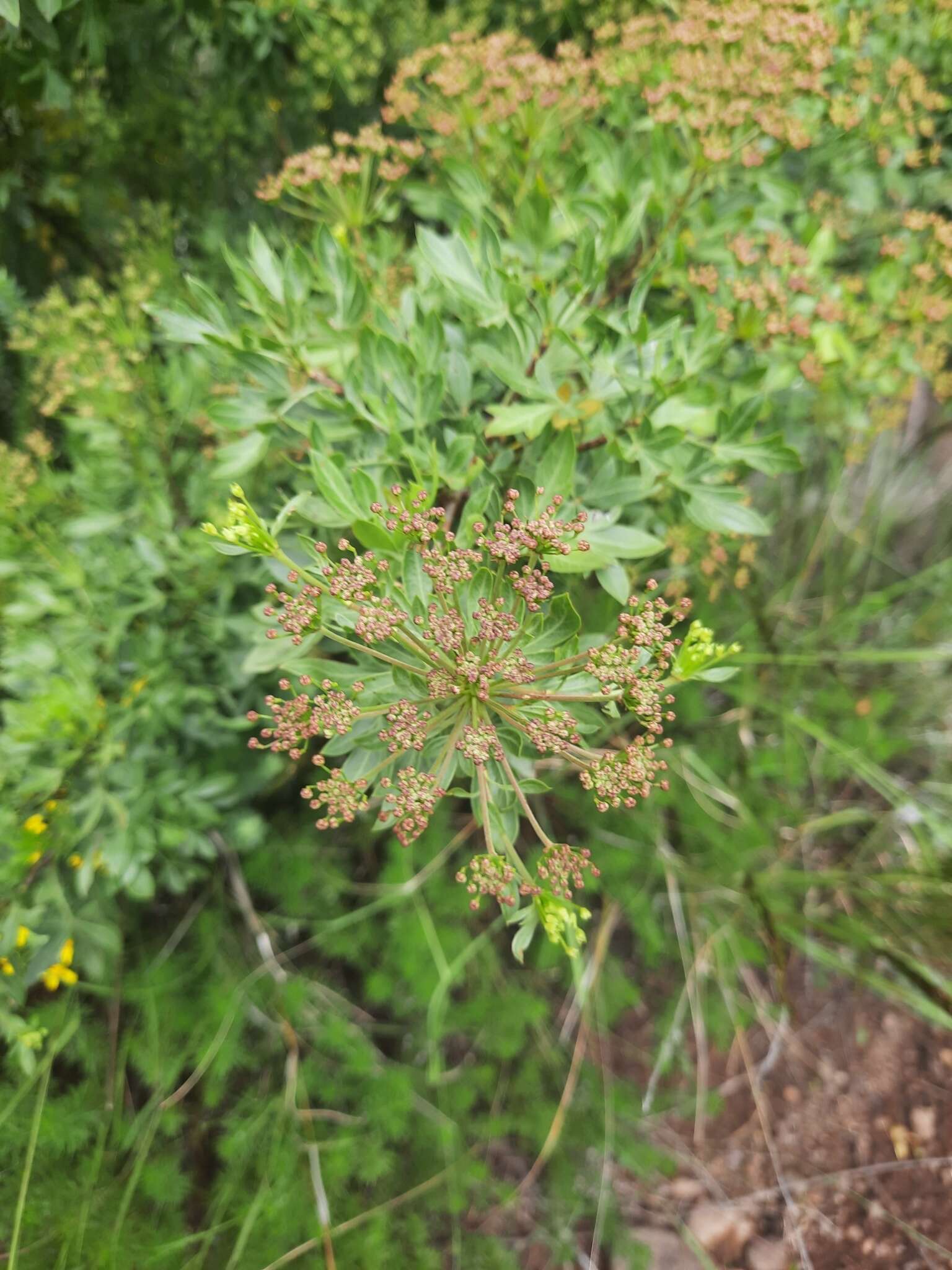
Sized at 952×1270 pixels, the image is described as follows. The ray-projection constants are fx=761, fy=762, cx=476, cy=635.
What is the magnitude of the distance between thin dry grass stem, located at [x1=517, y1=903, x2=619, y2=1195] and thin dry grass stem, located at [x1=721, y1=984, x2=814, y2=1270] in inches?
12.4

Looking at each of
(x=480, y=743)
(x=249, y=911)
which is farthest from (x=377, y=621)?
(x=249, y=911)

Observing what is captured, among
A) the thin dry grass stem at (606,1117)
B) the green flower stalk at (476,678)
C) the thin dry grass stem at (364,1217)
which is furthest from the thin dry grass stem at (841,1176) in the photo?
the green flower stalk at (476,678)

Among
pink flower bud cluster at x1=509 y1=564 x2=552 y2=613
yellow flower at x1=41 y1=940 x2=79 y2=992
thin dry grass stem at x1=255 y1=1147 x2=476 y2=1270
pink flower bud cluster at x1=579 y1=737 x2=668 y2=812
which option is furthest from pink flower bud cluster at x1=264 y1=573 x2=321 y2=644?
thin dry grass stem at x1=255 y1=1147 x2=476 y2=1270

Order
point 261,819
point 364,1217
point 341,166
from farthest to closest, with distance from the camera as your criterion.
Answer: point 261,819 → point 364,1217 → point 341,166

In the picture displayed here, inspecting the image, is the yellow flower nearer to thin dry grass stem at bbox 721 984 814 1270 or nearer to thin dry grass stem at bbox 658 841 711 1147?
thin dry grass stem at bbox 658 841 711 1147

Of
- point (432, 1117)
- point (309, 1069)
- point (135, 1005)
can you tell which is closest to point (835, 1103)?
point (432, 1117)

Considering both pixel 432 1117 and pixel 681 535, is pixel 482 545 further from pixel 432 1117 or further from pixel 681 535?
pixel 432 1117

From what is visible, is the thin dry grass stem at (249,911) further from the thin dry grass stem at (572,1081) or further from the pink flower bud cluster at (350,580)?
the pink flower bud cluster at (350,580)

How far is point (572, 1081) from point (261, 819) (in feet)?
3.14

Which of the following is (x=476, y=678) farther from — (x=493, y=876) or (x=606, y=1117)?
(x=606, y=1117)

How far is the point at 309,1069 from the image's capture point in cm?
174

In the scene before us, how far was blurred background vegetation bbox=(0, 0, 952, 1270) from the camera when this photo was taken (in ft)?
4.74

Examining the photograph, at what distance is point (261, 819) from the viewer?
5.75 ft

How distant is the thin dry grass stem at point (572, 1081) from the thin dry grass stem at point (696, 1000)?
0.16 metres
